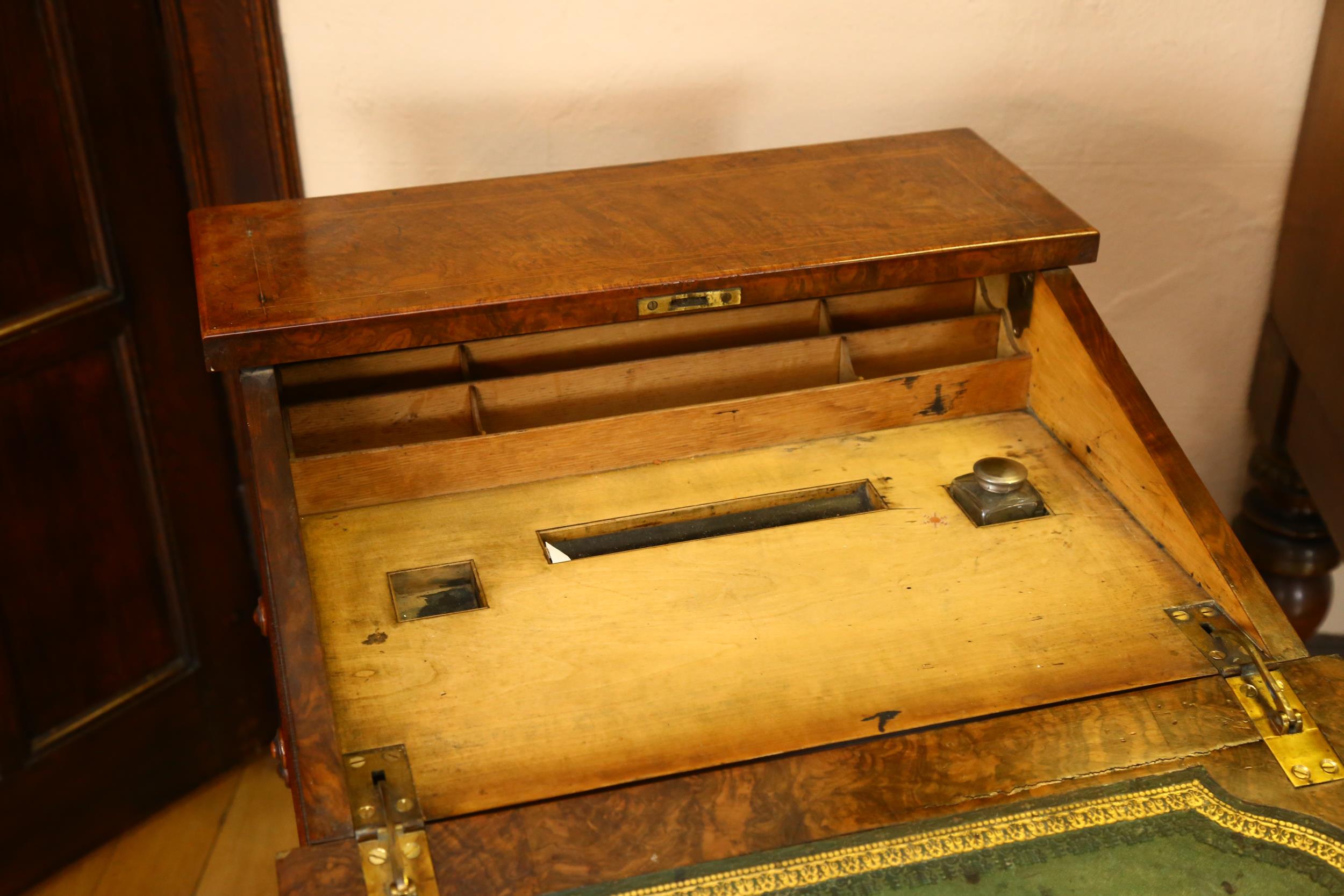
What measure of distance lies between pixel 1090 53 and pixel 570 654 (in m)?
1.52

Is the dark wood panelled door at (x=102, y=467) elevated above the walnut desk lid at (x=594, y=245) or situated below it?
below

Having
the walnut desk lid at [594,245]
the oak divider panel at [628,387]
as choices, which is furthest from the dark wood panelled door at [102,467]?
the oak divider panel at [628,387]

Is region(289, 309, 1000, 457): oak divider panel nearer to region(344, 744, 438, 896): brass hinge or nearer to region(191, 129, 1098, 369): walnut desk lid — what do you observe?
region(191, 129, 1098, 369): walnut desk lid

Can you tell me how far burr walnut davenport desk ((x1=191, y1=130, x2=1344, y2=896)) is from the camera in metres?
1.03

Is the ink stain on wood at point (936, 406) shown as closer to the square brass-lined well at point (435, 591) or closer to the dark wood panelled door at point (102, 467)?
the square brass-lined well at point (435, 591)

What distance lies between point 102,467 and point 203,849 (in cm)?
75

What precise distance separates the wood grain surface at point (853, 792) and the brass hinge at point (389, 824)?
0.01 meters

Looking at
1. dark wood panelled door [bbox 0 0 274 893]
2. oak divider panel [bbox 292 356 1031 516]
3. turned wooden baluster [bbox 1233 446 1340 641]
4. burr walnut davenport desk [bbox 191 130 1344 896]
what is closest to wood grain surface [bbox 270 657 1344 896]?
burr walnut davenport desk [bbox 191 130 1344 896]

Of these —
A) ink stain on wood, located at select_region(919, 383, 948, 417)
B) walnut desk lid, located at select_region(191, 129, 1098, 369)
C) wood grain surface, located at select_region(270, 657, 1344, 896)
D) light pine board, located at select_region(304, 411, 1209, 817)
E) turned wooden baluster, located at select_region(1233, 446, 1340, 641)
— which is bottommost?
turned wooden baluster, located at select_region(1233, 446, 1340, 641)

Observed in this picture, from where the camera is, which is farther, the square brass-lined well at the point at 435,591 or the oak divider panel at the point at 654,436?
the oak divider panel at the point at 654,436

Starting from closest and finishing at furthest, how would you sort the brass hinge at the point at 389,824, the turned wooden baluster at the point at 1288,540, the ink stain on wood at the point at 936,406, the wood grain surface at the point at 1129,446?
the brass hinge at the point at 389,824 → the wood grain surface at the point at 1129,446 → the ink stain on wood at the point at 936,406 → the turned wooden baluster at the point at 1288,540

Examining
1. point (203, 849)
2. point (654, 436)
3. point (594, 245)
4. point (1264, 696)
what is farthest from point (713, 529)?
point (203, 849)

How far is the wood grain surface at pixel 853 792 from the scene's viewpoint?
0.96m

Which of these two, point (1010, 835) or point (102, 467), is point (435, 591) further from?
point (102, 467)
